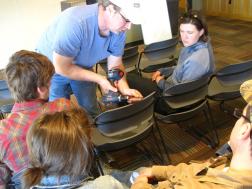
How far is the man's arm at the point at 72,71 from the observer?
5.61 feet

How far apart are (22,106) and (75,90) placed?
0.78 m

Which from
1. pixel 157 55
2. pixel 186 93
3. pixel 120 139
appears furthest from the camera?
pixel 157 55

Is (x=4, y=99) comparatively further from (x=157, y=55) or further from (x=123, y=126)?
(x=157, y=55)

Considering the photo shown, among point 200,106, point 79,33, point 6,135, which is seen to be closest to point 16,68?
point 6,135

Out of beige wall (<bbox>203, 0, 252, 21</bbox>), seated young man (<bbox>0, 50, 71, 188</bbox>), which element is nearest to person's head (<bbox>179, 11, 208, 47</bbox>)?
seated young man (<bbox>0, 50, 71, 188</bbox>)

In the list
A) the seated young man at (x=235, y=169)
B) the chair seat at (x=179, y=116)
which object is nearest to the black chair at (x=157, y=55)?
the chair seat at (x=179, y=116)

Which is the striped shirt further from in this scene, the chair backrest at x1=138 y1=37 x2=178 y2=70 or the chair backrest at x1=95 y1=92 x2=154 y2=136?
the chair backrest at x1=138 y1=37 x2=178 y2=70

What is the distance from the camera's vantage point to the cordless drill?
6.22 ft

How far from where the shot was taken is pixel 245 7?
6.15 metres

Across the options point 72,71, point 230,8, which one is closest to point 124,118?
point 72,71

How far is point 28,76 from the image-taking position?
133 cm

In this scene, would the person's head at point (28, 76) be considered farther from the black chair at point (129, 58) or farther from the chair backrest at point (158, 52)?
the chair backrest at point (158, 52)

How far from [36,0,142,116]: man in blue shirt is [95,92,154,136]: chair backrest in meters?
0.14

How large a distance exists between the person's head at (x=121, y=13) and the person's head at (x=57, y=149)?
76 centimetres
